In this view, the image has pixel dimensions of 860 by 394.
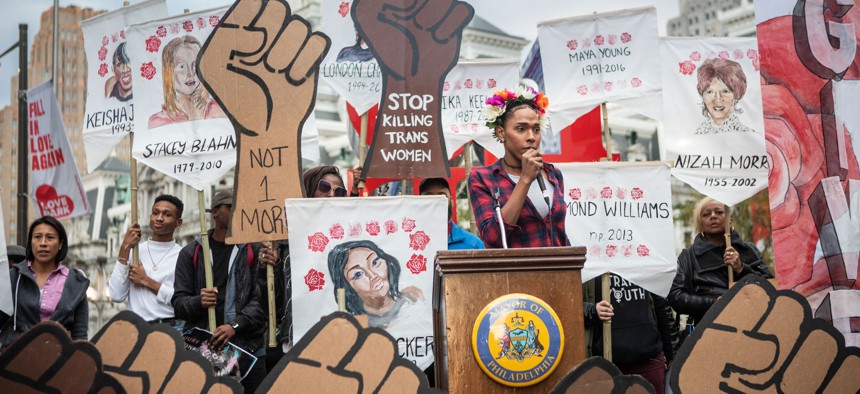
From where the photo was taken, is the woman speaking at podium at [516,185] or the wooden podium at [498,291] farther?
the woman speaking at podium at [516,185]

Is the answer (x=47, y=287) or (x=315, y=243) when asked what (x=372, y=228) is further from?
(x=47, y=287)

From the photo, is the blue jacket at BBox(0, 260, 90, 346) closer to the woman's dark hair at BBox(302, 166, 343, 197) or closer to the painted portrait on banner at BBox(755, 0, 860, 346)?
the woman's dark hair at BBox(302, 166, 343, 197)

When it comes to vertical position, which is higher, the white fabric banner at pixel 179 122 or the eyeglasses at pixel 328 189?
the white fabric banner at pixel 179 122

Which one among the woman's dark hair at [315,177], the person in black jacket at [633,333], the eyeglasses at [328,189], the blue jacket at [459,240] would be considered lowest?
the person in black jacket at [633,333]

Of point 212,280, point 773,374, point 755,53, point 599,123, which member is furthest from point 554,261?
point 599,123

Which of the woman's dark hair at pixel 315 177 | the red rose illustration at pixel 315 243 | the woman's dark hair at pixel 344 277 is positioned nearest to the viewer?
the woman's dark hair at pixel 344 277

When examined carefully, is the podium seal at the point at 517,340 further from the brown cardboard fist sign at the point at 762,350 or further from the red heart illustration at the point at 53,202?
the red heart illustration at the point at 53,202

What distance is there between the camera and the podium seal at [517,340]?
393 centimetres

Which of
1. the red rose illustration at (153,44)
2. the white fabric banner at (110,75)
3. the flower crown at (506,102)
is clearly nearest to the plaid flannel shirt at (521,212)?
the flower crown at (506,102)

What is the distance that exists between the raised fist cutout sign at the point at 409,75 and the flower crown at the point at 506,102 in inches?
41.4

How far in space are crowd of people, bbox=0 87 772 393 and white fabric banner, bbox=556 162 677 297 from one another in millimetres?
244

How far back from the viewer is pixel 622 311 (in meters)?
6.27

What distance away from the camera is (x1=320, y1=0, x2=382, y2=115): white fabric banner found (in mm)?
7945

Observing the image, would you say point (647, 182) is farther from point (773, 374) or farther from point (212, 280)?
point (212, 280)
